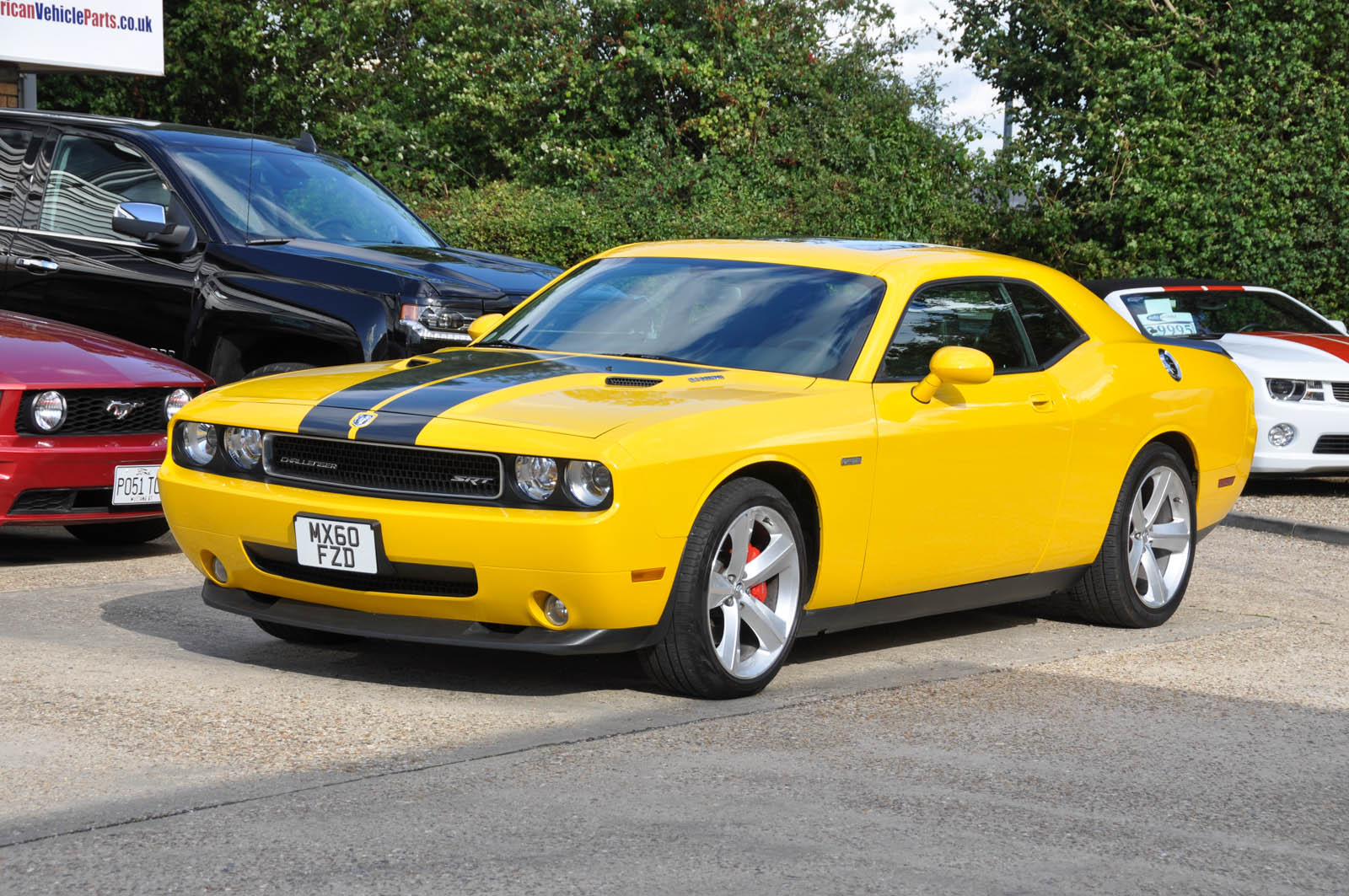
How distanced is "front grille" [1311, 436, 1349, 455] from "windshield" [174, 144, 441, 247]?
590 cm

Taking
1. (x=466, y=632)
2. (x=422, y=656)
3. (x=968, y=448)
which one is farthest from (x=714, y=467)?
(x=422, y=656)

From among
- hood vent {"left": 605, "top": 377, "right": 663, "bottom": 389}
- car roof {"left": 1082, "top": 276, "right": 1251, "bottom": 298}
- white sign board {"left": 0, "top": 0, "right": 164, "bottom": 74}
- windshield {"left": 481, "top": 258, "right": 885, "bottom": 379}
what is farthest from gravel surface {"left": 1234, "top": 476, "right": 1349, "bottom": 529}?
white sign board {"left": 0, "top": 0, "right": 164, "bottom": 74}

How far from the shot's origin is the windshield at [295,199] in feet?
32.0

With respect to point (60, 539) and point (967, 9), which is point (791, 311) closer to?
point (60, 539)

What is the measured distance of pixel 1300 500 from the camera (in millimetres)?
12141

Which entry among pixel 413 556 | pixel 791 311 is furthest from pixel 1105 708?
pixel 413 556

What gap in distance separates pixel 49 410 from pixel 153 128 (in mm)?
2908

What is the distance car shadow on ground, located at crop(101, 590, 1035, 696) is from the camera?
579 centimetres

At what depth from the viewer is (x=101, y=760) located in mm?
4633

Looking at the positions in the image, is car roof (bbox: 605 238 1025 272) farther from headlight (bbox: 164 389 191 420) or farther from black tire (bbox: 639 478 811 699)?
headlight (bbox: 164 389 191 420)

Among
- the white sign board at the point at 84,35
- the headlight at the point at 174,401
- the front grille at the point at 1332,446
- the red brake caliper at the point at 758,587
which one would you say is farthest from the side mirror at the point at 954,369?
the white sign board at the point at 84,35

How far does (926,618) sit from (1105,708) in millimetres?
1792

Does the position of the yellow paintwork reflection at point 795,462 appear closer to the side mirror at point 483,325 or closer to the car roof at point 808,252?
the car roof at point 808,252

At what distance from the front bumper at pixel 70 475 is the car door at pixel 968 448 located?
3.65 m
